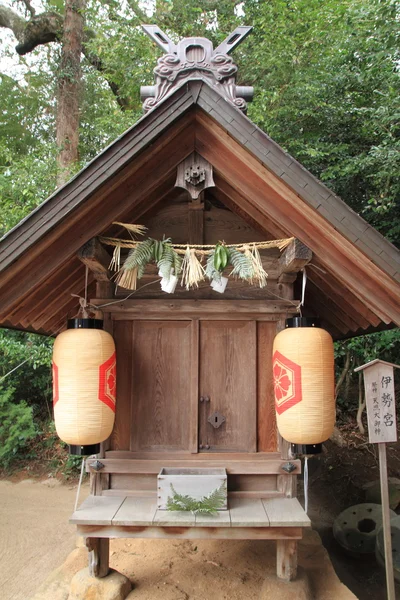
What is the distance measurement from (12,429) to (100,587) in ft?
21.5

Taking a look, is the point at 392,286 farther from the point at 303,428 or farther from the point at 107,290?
the point at 107,290

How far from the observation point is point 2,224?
7844mm

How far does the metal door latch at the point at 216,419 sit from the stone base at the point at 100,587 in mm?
1517

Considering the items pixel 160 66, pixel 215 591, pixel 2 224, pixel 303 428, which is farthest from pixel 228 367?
pixel 2 224

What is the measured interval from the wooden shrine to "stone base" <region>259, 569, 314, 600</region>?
7cm

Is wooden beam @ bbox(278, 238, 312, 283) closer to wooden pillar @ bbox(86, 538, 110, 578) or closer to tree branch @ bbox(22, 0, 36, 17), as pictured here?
wooden pillar @ bbox(86, 538, 110, 578)

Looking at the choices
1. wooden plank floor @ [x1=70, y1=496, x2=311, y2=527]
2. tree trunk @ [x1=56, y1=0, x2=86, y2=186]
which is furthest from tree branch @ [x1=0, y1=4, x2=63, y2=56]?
wooden plank floor @ [x1=70, y1=496, x2=311, y2=527]

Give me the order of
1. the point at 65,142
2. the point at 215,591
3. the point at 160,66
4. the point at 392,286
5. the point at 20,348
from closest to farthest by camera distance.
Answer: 1. the point at 392,286
2. the point at 160,66
3. the point at 215,591
4. the point at 20,348
5. the point at 65,142

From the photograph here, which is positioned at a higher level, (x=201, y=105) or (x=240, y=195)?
(x=201, y=105)

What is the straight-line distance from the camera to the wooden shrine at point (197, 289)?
2623mm

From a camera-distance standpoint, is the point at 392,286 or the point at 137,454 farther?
the point at 137,454

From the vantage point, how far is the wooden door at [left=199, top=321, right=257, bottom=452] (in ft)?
11.1

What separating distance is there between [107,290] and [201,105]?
5.77 ft

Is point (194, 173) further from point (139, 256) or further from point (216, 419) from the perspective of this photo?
point (216, 419)
